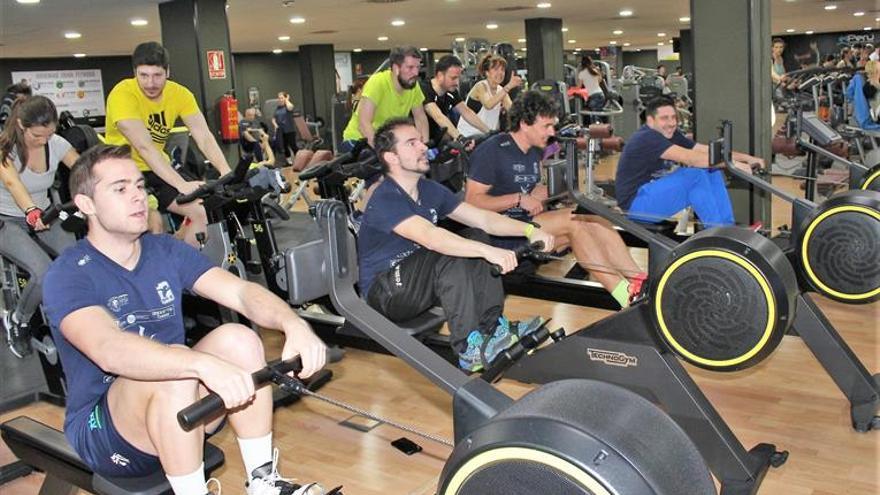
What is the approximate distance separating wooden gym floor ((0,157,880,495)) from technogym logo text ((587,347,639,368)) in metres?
0.44

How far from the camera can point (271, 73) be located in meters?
16.8

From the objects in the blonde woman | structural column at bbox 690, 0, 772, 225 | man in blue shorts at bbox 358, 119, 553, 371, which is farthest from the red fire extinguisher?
man in blue shorts at bbox 358, 119, 553, 371

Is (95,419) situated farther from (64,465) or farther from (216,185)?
(216,185)

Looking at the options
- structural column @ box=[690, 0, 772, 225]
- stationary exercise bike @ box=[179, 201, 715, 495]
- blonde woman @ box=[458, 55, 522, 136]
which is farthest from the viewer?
blonde woman @ box=[458, 55, 522, 136]

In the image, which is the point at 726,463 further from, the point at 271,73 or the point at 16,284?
the point at 271,73

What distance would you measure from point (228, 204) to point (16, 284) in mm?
1030

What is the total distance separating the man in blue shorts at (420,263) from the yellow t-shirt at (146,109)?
45.0 inches

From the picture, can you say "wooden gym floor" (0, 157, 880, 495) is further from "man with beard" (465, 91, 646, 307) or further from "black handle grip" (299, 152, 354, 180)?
"black handle grip" (299, 152, 354, 180)

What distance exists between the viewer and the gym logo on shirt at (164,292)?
6.04 ft

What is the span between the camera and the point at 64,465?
1849 mm

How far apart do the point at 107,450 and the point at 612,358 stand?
1.37 metres

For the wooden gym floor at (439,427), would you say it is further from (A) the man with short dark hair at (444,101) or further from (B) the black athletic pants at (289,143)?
(B) the black athletic pants at (289,143)

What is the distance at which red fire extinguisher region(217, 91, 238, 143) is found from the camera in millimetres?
6645

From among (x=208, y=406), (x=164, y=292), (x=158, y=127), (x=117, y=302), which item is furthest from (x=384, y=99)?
(x=208, y=406)
